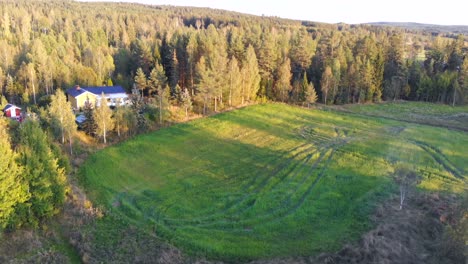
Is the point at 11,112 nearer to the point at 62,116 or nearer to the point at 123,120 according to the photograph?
the point at 62,116

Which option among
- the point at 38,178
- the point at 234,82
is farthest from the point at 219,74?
the point at 38,178

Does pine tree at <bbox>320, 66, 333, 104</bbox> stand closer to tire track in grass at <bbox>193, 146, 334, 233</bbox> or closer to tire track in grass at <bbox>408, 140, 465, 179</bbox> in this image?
tire track in grass at <bbox>408, 140, 465, 179</bbox>

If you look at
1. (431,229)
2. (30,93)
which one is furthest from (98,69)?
(431,229)

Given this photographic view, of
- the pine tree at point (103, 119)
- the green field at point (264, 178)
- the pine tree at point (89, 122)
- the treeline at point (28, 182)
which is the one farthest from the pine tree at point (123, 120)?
the treeline at point (28, 182)

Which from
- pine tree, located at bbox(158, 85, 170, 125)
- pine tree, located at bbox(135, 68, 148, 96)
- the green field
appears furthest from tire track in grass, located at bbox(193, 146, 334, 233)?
pine tree, located at bbox(135, 68, 148, 96)

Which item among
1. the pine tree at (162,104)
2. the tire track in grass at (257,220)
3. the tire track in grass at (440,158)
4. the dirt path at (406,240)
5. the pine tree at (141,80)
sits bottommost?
the tire track in grass at (257,220)

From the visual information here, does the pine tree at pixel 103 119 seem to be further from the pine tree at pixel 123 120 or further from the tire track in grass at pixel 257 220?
the tire track in grass at pixel 257 220
